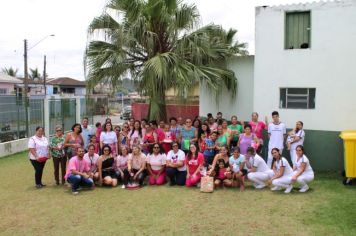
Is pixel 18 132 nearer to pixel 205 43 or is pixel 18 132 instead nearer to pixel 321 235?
pixel 205 43

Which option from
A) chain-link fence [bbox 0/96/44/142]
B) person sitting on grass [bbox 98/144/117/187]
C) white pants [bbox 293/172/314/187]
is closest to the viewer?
white pants [bbox 293/172/314/187]

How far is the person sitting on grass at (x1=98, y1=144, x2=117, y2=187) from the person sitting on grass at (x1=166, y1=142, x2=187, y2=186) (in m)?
1.28

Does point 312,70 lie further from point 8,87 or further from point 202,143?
point 8,87

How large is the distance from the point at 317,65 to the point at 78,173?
21.6 feet

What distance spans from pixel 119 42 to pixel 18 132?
233 inches

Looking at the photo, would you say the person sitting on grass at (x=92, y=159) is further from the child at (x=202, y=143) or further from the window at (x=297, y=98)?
the window at (x=297, y=98)

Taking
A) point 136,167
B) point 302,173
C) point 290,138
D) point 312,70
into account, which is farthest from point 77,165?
point 312,70

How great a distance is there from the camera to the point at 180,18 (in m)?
11.8

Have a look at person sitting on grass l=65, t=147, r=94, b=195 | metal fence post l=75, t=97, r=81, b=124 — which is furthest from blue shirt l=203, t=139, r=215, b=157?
metal fence post l=75, t=97, r=81, b=124

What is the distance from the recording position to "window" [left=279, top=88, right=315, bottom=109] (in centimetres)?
1088

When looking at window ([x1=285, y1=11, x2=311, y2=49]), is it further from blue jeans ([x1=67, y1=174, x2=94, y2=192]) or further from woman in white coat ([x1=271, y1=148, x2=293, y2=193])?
blue jeans ([x1=67, y1=174, x2=94, y2=192])

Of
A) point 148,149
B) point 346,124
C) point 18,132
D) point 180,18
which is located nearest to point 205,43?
point 180,18

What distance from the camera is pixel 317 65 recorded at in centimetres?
1068

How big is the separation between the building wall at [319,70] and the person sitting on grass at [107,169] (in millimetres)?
4521
